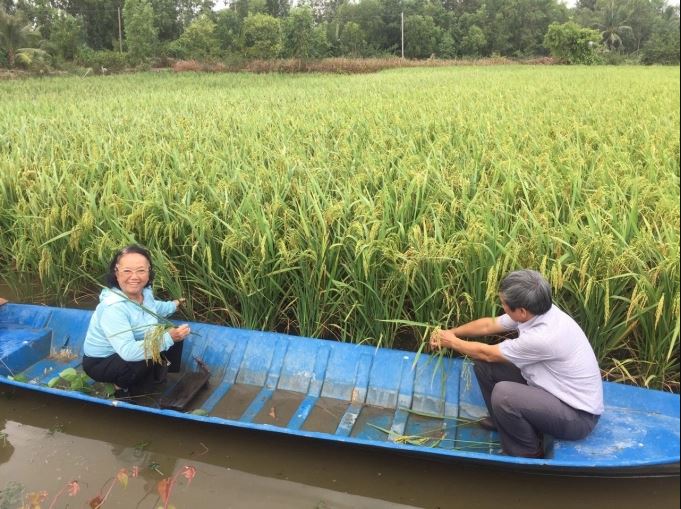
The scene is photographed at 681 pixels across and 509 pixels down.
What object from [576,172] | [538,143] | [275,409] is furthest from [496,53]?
[275,409]

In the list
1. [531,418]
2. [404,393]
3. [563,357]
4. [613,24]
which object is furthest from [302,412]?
[613,24]

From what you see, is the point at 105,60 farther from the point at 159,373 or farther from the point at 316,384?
the point at 316,384

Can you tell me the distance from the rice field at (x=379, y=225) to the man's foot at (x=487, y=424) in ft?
1.59

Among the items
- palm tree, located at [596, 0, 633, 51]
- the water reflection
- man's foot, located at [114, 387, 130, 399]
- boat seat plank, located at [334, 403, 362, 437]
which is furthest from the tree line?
the water reflection

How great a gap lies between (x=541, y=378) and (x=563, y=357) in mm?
134

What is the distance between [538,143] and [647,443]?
10.4 feet

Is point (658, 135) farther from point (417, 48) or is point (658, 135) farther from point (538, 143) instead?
point (417, 48)

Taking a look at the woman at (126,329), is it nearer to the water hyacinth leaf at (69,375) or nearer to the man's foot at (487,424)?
the water hyacinth leaf at (69,375)

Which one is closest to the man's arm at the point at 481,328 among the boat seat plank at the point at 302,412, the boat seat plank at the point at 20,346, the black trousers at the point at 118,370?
the boat seat plank at the point at 302,412

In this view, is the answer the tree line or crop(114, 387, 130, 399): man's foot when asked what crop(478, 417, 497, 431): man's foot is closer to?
crop(114, 387, 130, 399): man's foot

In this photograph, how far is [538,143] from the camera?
455 cm

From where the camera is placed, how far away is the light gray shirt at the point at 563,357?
190cm

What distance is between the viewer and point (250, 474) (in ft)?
7.13

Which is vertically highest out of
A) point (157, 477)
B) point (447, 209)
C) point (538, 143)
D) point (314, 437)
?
point (538, 143)
